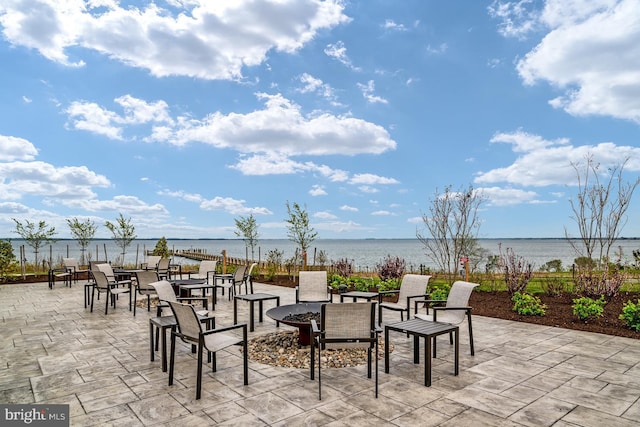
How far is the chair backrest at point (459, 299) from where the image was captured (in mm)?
4418

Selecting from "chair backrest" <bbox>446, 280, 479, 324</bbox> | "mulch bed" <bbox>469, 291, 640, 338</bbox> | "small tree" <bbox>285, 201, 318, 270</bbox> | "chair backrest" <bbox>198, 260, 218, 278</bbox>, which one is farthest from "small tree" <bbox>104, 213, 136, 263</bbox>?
"chair backrest" <bbox>446, 280, 479, 324</bbox>

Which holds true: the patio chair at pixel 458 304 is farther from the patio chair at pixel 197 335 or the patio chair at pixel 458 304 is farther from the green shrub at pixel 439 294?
the patio chair at pixel 197 335

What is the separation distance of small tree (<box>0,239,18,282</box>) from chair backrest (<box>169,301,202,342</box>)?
1279cm

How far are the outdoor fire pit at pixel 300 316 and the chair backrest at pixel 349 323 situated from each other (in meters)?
0.91

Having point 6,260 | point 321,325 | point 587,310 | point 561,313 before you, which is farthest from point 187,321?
point 6,260

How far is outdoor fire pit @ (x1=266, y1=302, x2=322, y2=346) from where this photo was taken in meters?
4.36

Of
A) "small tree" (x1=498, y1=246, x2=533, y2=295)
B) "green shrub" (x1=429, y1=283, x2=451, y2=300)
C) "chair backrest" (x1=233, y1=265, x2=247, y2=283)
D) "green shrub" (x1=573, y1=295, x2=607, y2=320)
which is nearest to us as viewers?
"green shrub" (x1=573, y1=295, x2=607, y2=320)

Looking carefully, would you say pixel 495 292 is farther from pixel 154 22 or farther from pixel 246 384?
pixel 154 22

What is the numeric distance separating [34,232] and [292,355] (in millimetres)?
16859

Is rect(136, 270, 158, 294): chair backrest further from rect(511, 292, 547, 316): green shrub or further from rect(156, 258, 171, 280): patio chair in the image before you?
rect(511, 292, 547, 316): green shrub

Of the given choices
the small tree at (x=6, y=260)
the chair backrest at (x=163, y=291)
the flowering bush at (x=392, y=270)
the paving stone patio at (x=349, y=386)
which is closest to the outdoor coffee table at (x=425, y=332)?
the paving stone patio at (x=349, y=386)

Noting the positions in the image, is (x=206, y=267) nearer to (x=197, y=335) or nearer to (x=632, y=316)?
(x=197, y=335)

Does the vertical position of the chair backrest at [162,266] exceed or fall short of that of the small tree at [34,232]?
it falls short

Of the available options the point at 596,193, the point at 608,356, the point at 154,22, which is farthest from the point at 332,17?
the point at 608,356
